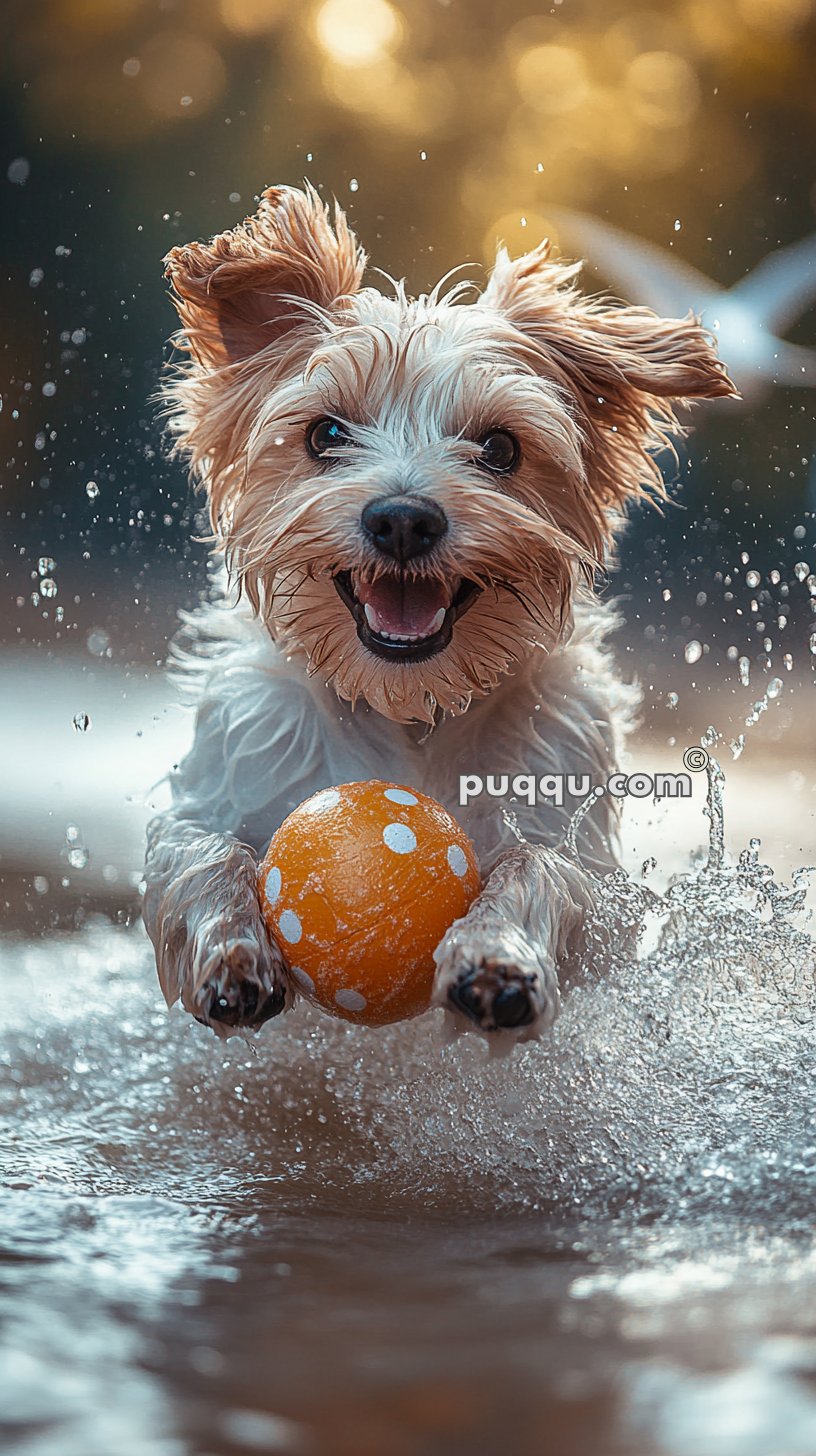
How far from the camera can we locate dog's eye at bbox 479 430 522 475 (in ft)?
9.57

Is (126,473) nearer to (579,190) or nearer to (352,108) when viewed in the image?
(579,190)

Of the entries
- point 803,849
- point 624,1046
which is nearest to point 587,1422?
point 624,1046

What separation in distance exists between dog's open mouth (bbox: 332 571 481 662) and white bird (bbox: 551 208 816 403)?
1.64 meters

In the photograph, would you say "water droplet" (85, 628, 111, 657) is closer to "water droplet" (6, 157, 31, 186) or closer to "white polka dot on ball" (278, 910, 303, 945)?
"water droplet" (6, 157, 31, 186)

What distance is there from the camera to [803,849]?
515 centimetres

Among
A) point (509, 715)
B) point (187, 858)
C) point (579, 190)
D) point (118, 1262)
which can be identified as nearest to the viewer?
point (118, 1262)

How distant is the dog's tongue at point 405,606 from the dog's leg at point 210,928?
1.66 feet

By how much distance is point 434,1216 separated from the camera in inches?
92.3

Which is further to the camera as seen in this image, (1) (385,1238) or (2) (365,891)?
(2) (365,891)

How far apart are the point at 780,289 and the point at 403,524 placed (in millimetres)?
2778

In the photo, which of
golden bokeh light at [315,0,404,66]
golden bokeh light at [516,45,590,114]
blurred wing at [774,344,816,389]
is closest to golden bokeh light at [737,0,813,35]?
golden bokeh light at [516,45,590,114]

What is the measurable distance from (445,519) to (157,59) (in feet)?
19.0

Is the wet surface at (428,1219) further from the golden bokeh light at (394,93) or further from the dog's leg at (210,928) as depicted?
the golden bokeh light at (394,93)

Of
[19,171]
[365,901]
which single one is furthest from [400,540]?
[19,171]
